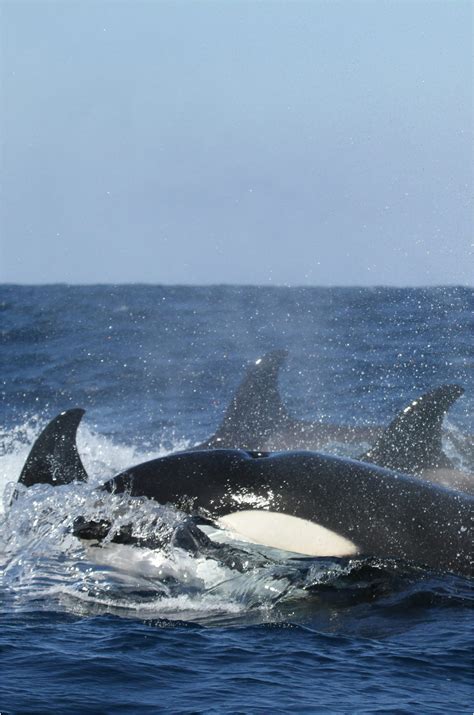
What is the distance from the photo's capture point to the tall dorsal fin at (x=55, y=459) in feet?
33.2

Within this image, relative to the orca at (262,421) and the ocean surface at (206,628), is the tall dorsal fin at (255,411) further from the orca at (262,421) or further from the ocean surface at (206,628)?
the ocean surface at (206,628)

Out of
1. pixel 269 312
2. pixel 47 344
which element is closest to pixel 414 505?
pixel 47 344

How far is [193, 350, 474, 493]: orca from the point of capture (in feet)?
34.9

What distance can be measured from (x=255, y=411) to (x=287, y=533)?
543cm

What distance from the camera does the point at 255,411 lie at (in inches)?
531

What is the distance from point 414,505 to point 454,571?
0.53m

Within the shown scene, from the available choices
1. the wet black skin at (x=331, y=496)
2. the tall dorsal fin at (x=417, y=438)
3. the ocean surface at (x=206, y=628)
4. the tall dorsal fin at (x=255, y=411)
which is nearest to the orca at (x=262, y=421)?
the tall dorsal fin at (x=255, y=411)

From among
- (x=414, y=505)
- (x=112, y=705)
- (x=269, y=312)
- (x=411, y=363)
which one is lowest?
(x=112, y=705)

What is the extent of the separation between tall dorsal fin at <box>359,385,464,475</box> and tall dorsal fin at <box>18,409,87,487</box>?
2.40 m

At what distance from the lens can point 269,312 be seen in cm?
4275

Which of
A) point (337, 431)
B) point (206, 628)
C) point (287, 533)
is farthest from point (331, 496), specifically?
point (337, 431)

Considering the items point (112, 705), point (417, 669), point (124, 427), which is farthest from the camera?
point (124, 427)

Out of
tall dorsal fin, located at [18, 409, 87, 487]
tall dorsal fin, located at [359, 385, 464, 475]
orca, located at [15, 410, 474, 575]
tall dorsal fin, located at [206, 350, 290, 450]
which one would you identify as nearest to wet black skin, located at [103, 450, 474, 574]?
orca, located at [15, 410, 474, 575]

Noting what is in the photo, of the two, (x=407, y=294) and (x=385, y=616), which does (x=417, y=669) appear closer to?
(x=385, y=616)
